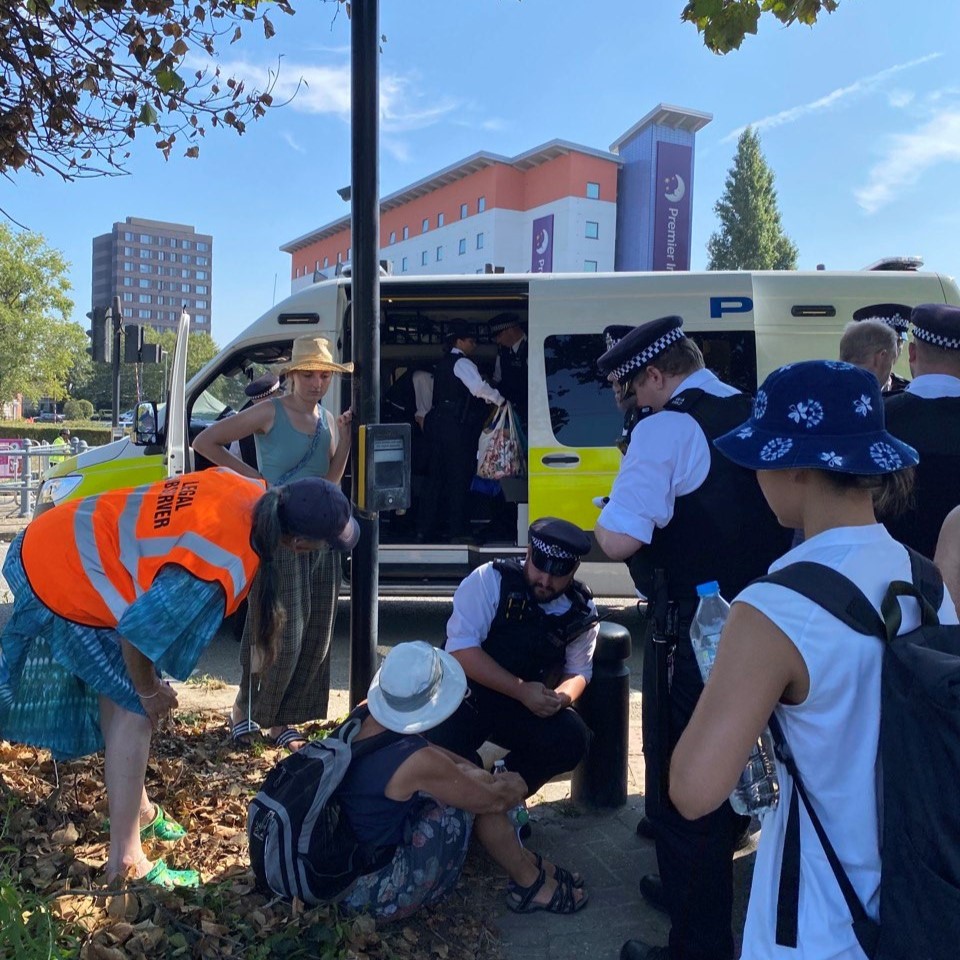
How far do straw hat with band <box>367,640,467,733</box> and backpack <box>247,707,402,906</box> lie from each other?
0.09 m

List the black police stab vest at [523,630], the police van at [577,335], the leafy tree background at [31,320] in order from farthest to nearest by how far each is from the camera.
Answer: the leafy tree background at [31,320]
the police van at [577,335]
the black police stab vest at [523,630]

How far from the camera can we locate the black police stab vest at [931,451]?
2795mm

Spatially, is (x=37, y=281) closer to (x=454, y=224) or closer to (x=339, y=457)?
(x=454, y=224)

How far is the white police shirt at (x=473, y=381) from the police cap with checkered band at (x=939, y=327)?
4.09m

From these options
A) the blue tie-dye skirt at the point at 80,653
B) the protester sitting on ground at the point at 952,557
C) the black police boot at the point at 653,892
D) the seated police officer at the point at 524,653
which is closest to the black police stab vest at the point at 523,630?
the seated police officer at the point at 524,653

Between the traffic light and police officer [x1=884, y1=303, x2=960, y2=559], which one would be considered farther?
the traffic light

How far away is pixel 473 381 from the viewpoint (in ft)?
22.6

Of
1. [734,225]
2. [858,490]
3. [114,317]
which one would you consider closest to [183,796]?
[858,490]

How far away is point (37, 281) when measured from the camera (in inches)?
1513

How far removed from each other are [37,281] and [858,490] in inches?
1669

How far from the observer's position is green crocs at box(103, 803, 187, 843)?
339 cm

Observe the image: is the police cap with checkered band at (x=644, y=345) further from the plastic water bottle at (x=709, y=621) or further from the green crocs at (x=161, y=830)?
the green crocs at (x=161, y=830)

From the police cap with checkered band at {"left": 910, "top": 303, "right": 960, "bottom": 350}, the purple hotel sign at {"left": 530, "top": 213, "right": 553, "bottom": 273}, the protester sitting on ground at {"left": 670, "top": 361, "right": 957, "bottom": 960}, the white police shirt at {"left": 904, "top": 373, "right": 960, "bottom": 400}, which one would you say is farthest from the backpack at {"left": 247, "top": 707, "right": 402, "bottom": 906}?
the purple hotel sign at {"left": 530, "top": 213, "right": 553, "bottom": 273}

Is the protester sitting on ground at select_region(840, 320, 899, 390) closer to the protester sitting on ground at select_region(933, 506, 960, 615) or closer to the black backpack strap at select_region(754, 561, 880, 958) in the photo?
the protester sitting on ground at select_region(933, 506, 960, 615)
